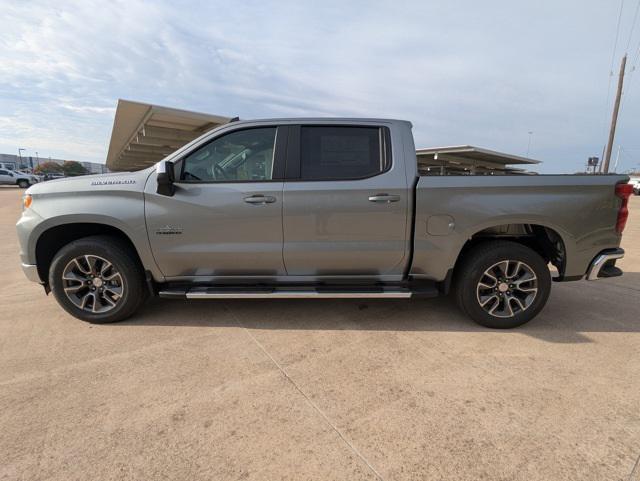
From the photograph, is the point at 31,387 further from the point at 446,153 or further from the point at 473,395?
the point at 446,153

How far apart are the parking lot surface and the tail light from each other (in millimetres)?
1043

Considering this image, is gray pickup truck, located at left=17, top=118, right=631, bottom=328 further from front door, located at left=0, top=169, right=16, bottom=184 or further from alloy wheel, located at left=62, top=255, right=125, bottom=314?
front door, located at left=0, top=169, right=16, bottom=184

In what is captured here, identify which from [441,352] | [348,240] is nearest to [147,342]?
[348,240]

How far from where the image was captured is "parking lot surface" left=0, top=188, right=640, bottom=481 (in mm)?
1867

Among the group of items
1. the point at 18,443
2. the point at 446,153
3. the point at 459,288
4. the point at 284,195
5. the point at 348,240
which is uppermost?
the point at 446,153

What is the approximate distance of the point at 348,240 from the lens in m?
3.35

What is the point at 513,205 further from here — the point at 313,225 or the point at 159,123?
the point at 159,123

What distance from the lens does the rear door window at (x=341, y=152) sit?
11.0 ft

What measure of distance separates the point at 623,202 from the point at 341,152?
266 centimetres

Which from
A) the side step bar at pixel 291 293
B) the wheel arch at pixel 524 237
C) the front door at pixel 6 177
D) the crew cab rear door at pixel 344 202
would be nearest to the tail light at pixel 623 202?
the wheel arch at pixel 524 237

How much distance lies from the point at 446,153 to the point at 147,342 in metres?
18.5

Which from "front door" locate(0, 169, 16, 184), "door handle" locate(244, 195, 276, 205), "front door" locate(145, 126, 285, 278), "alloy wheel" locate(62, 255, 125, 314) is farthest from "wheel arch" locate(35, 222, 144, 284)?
"front door" locate(0, 169, 16, 184)

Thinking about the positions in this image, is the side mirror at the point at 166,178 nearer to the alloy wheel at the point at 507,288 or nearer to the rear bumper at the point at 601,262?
the alloy wheel at the point at 507,288

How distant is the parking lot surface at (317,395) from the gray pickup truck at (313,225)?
0.38m
